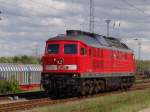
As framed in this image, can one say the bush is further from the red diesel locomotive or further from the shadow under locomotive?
the red diesel locomotive

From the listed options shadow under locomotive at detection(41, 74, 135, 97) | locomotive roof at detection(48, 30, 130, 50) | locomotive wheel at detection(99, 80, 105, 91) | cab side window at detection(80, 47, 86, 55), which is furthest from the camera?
locomotive wheel at detection(99, 80, 105, 91)

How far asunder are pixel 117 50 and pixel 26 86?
15350 mm

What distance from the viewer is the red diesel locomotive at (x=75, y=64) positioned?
30.4 m

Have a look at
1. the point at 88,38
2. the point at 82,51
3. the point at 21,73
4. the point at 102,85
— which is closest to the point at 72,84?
the point at 82,51

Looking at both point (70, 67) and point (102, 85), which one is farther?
point (102, 85)

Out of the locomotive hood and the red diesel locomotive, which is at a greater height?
the locomotive hood

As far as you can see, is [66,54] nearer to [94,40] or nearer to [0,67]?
[94,40]

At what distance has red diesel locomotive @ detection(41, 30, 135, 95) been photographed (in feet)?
99.6

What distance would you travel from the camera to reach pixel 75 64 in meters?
30.4

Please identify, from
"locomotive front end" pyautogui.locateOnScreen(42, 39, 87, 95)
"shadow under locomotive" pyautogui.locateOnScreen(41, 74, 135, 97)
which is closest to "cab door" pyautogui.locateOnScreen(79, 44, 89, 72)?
"locomotive front end" pyautogui.locateOnScreen(42, 39, 87, 95)

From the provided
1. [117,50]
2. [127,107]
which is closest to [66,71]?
[127,107]

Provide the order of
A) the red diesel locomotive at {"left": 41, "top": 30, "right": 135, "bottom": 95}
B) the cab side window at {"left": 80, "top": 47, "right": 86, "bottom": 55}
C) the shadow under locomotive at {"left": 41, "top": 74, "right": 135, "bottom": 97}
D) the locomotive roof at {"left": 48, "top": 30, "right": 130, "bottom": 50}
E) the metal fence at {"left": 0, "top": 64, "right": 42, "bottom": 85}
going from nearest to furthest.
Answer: the shadow under locomotive at {"left": 41, "top": 74, "right": 135, "bottom": 97} < the red diesel locomotive at {"left": 41, "top": 30, "right": 135, "bottom": 95} < the cab side window at {"left": 80, "top": 47, "right": 86, "bottom": 55} < the locomotive roof at {"left": 48, "top": 30, "right": 130, "bottom": 50} < the metal fence at {"left": 0, "top": 64, "right": 42, "bottom": 85}

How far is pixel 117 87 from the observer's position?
40969 millimetres

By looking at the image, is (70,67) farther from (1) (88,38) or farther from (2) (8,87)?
(2) (8,87)
